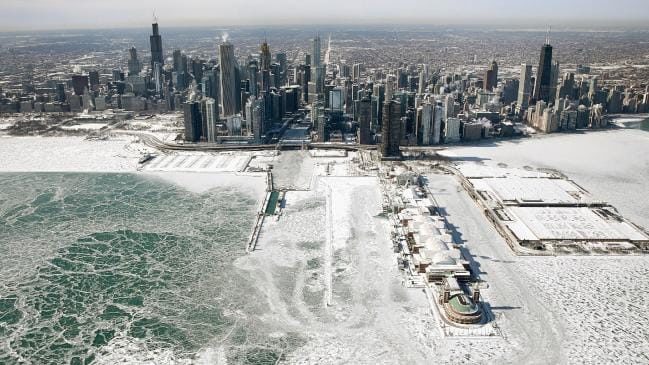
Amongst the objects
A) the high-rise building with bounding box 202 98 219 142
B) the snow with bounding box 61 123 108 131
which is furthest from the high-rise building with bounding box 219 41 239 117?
the snow with bounding box 61 123 108 131

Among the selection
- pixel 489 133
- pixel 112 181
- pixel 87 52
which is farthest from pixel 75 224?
pixel 87 52

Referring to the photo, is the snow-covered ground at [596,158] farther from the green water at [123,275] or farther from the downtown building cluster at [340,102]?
the green water at [123,275]

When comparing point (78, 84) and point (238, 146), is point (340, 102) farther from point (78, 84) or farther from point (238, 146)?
point (78, 84)

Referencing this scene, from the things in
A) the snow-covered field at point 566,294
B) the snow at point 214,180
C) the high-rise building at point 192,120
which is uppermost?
the high-rise building at point 192,120

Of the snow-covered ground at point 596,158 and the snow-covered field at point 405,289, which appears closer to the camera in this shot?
the snow-covered field at point 405,289

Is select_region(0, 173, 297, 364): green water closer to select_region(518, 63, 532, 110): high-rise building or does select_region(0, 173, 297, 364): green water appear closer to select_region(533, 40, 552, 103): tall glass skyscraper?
select_region(518, 63, 532, 110): high-rise building

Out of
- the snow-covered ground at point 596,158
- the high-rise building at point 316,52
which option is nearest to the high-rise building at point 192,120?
the snow-covered ground at point 596,158

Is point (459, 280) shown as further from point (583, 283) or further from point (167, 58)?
point (167, 58)

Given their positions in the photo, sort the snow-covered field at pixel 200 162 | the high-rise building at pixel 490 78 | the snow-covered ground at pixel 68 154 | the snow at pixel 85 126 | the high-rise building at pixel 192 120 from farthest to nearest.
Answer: the high-rise building at pixel 490 78
the snow at pixel 85 126
the high-rise building at pixel 192 120
the snow-covered ground at pixel 68 154
the snow-covered field at pixel 200 162
